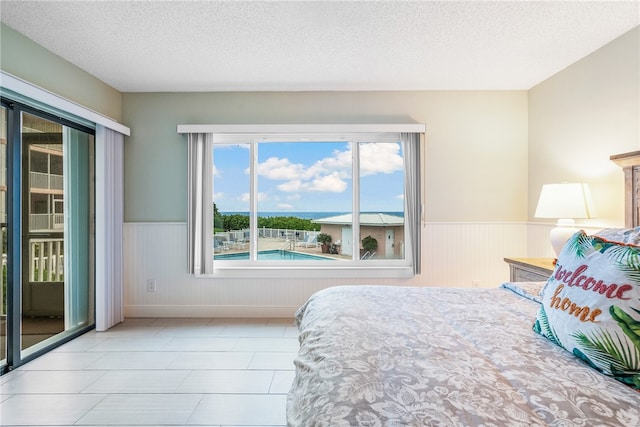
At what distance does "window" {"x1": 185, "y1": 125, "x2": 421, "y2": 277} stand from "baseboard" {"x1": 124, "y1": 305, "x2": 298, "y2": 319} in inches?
17.3

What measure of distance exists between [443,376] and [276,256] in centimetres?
291

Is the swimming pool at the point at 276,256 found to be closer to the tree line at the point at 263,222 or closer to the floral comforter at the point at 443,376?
the tree line at the point at 263,222

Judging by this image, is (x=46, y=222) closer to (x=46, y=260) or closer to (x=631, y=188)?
(x=46, y=260)

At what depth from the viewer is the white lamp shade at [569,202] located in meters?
2.42

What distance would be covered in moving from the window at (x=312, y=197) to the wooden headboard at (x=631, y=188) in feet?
5.83

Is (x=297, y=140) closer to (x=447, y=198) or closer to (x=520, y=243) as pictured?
(x=447, y=198)

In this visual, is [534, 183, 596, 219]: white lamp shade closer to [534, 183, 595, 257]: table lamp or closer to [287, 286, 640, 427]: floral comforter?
[534, 183, 595, 257]: table lamp

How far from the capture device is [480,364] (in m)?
0.95

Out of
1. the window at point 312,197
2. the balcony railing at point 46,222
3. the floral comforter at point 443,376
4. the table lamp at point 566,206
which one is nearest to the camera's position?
the floral comforter at point 443,376

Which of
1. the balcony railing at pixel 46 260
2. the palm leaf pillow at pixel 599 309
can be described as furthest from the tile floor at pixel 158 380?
the palm leaf pillow at pixel 599 309

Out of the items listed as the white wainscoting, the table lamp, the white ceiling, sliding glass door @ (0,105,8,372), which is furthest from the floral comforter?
sliding glass door @ (0,105,8,372)

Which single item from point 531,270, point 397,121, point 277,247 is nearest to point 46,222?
point 277,247

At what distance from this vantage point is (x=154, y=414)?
6.12 feet

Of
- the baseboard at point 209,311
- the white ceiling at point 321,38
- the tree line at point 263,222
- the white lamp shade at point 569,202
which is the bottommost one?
the baseboard at point 209,311
